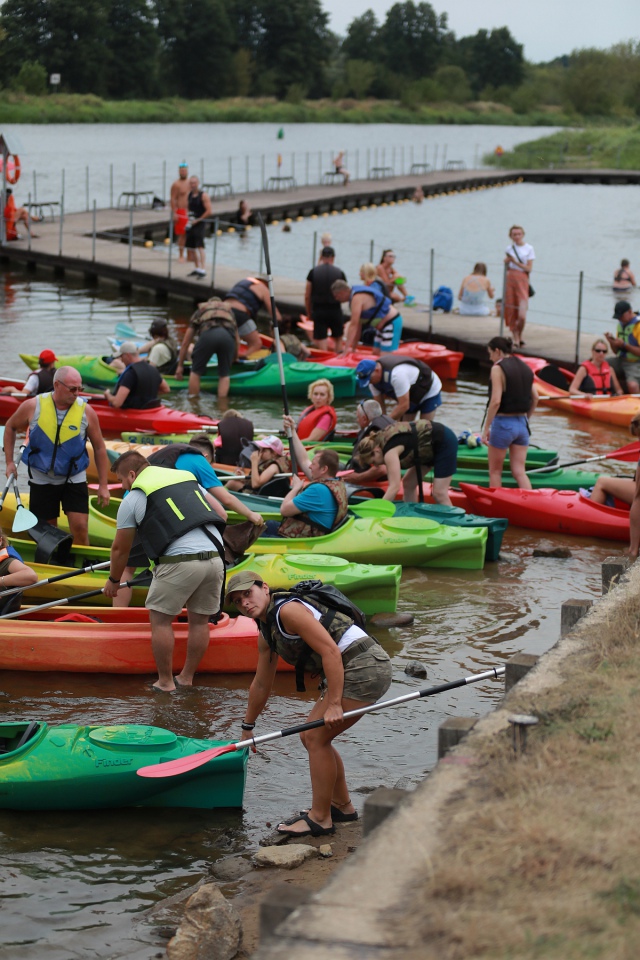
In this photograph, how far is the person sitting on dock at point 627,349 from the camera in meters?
14.4

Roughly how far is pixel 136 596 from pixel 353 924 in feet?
16.2

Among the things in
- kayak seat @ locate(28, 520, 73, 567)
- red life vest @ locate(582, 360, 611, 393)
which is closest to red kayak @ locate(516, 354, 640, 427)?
red life vest @ locate(582, 360, 611, 393)

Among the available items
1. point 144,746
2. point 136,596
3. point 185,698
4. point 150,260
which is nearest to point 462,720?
point 144,746

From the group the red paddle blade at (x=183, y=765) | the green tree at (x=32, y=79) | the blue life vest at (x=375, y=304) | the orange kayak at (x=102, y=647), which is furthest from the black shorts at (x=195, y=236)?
the green tree at (x=32, y=79)

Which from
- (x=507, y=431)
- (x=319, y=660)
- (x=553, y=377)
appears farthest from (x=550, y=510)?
(x=319, y=660)

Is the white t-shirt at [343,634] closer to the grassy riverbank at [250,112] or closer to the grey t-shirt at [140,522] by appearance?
the grey t-shirt at [140,522]

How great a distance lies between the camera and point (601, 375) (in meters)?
14.2

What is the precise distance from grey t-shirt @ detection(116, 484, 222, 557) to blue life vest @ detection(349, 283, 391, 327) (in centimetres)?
810

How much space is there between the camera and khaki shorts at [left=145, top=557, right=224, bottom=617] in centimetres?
650

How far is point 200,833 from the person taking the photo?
5555mm

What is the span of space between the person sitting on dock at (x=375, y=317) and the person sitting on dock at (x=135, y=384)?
2.99 meters

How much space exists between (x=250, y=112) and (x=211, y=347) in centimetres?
6577

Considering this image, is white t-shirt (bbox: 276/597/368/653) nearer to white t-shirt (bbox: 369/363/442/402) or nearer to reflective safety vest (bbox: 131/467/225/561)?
reflective safety vest (bbox: 131/467/225/561)

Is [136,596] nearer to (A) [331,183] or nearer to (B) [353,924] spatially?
(B) [353,924]
